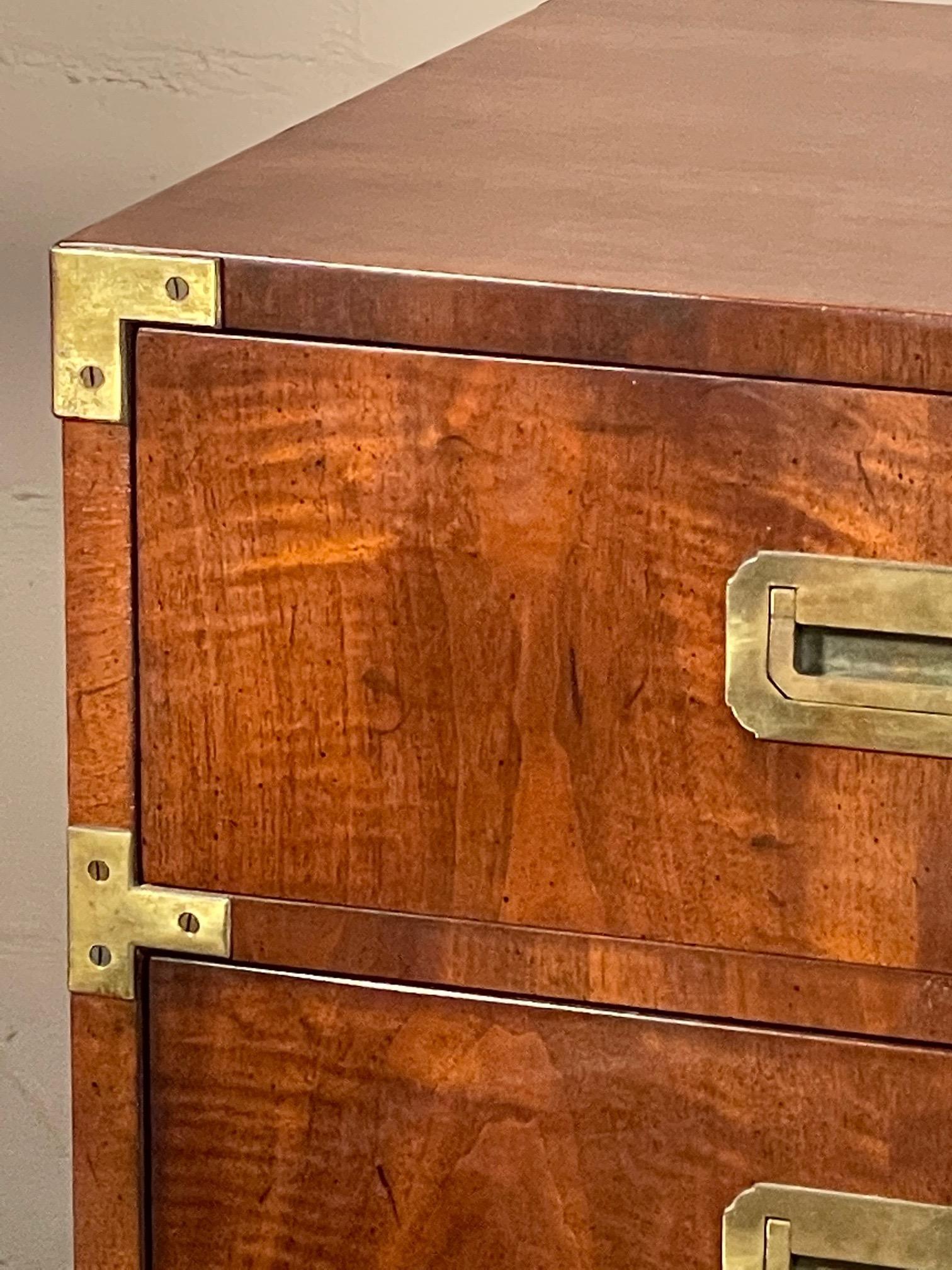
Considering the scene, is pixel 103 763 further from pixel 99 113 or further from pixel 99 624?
pixel 99 113

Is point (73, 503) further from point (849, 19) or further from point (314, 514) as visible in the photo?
point (849, 19)

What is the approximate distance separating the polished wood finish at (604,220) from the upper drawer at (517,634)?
0.04 feet

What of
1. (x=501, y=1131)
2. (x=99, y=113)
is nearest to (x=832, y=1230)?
(x=501, y=1131)

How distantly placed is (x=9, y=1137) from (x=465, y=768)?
996 mm

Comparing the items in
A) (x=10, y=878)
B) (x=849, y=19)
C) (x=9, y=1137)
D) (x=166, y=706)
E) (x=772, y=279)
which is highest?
(x=849, y=19)

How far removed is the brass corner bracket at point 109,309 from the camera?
1.99ft

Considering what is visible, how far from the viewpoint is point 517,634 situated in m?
0.62

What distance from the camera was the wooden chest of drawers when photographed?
23.4 inches

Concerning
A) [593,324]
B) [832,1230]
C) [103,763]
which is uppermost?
[593,324]

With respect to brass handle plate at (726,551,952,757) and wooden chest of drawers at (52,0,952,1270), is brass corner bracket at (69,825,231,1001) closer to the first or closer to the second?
wooden chest of drawers at (52,0,952,1270)

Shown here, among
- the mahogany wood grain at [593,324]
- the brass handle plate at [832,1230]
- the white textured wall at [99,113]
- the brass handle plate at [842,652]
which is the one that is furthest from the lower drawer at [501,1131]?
the white textured wall at [99,113]

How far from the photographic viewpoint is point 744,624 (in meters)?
0.60

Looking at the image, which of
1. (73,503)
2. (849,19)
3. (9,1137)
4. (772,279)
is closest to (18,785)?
(9,1137)

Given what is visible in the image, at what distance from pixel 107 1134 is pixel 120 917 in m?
0.08
